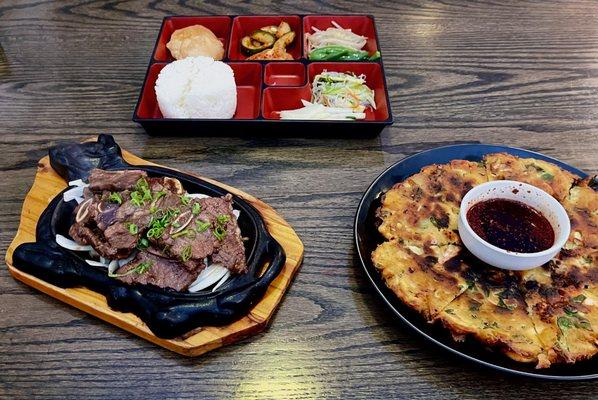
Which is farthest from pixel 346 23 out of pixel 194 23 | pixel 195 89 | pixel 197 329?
pixel 197 329

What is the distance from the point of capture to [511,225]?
5.59 feet

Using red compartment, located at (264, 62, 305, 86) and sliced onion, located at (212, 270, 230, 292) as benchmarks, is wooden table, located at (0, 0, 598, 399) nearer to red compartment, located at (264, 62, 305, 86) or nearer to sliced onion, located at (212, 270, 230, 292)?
sliced onion, located at (212, 270, 230, 292)

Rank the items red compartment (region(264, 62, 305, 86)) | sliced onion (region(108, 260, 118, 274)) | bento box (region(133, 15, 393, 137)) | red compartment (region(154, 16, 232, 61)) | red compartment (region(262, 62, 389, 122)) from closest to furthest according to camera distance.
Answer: sliced onion (region(108, 260, 118, 274))
bento box (region(133, 15, 393, 137))
red compartment (region(262, 62, 389, 122))
red compartment (region(264, 62, 305, 86))
red compartment (region(154, 16, 232, 61))

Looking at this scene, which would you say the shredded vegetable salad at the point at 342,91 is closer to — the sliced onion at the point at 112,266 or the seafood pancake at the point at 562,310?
the seafood pancake at the point at 562,310

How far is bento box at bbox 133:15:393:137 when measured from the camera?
2246mm

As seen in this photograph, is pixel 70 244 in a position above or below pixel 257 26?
below

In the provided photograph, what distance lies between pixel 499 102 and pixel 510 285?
135 cm

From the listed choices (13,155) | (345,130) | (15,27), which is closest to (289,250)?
(345,130)

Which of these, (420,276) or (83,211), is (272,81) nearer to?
(83,211)

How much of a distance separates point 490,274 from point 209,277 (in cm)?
98

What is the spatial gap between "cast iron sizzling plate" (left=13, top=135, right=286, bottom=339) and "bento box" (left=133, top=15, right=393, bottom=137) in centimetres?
45

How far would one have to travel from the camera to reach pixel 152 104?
8.02 feet

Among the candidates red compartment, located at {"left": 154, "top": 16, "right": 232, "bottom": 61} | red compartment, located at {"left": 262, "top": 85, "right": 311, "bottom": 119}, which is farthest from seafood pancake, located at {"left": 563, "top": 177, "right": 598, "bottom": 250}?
red compartment, located at {"left": 154, "top": 16, "right": 232, "bottom": 61}

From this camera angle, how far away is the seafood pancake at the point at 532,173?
1854 millimetres
